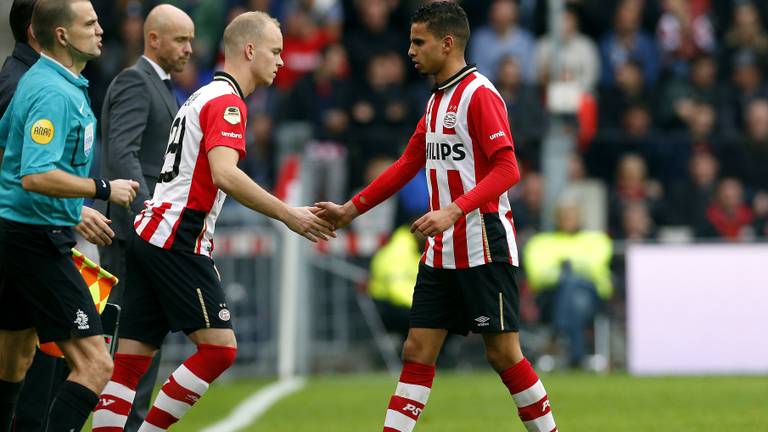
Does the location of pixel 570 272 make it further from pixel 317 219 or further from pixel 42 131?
pixel 42 131

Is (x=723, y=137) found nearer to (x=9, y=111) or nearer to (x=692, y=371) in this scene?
(x=692, y=371)

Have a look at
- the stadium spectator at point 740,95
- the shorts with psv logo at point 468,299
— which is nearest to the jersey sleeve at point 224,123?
the shorts with psv logo at point 468,299

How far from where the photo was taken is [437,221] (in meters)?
6.87

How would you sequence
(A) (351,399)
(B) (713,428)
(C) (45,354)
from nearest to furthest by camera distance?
(C) (45,354) < (B) (713,428) < (A) (351,399)

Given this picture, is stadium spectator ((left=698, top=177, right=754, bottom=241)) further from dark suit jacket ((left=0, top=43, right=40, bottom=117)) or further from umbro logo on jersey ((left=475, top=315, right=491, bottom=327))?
dark suit jacket ((left=0, top=43, right=40, bottom=117))

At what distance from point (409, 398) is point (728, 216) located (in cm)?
930

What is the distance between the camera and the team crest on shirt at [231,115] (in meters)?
6.88

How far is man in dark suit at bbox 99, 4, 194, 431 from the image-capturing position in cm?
778

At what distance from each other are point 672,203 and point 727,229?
2.17 ft

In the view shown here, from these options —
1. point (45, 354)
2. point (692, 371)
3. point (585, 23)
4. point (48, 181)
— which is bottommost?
point (692, 371)

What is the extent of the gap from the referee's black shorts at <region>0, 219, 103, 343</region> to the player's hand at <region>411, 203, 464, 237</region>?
155 cm

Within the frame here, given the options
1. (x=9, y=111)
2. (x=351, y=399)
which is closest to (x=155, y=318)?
(x=9, y=111)

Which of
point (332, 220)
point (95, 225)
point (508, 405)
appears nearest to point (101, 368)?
point (95, 225)

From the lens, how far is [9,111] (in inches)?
263
